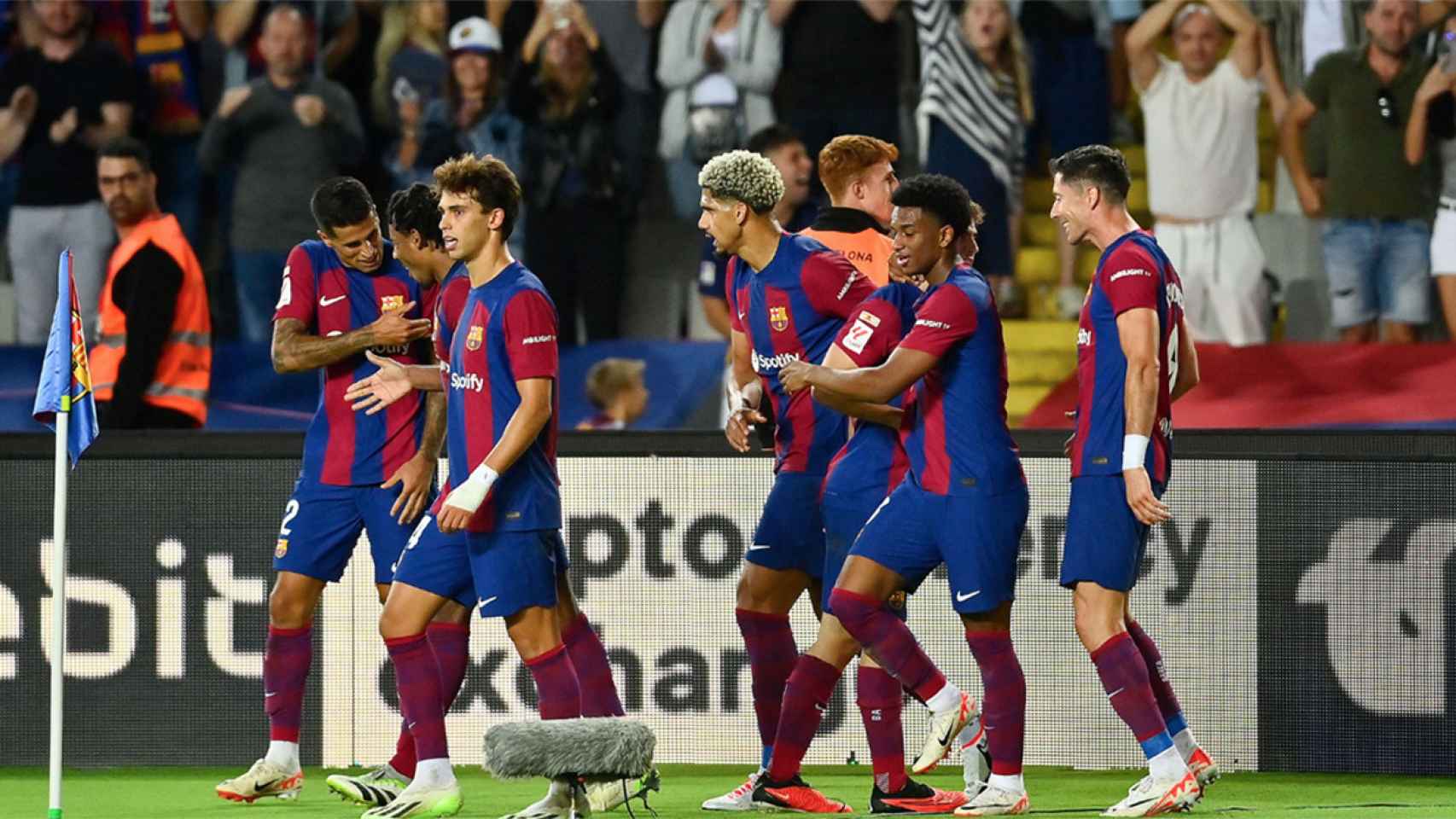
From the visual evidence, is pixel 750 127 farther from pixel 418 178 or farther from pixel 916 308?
pixel 916 308

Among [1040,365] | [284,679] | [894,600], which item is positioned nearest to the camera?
[894,600]

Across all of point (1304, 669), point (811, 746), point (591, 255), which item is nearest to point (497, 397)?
point (811, 746)

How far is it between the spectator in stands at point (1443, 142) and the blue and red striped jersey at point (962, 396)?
210 inches

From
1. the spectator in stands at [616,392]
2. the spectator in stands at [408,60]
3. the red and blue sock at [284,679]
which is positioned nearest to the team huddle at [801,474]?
the red and blue sock at [284,679]

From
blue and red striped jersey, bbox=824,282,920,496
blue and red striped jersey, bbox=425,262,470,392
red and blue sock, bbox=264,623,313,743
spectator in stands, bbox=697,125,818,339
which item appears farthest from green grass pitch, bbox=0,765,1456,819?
spectator in stands, bbox=697,125,818,339

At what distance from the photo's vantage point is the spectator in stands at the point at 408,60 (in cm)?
1304

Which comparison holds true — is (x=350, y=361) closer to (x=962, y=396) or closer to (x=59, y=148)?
(x=962, y=396)

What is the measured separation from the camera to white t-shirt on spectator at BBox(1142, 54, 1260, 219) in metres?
12.1

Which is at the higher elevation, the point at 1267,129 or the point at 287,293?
the point at 1267,129

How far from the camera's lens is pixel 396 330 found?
775 centimetres

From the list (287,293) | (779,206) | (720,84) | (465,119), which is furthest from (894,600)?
(465,119)

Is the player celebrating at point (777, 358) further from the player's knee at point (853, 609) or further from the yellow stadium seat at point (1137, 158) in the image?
the yellow stadium seat at point (1137, 158)

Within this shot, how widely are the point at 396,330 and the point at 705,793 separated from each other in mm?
2063

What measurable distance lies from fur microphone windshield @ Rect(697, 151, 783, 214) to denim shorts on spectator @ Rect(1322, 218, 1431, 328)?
5.31 m
